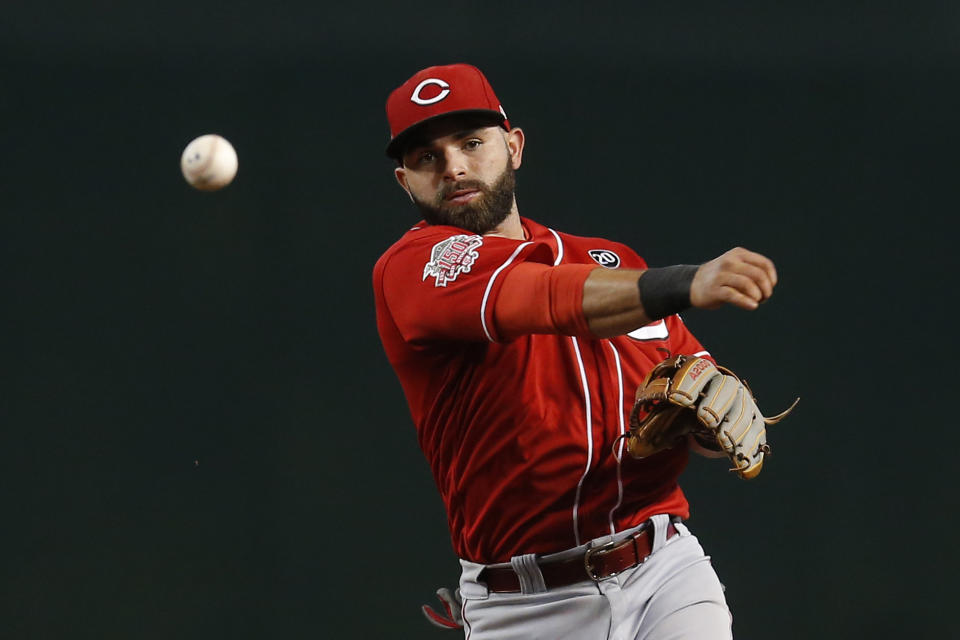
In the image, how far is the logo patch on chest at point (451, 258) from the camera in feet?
6.48

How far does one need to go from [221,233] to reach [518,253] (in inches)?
87.1

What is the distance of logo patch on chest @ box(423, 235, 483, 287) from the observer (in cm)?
198

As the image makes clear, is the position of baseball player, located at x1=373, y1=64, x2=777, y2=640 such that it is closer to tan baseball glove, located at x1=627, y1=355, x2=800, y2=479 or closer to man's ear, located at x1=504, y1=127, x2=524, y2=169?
tan baseball glove, located at x1=627, y1=355, x2=800, y2=479

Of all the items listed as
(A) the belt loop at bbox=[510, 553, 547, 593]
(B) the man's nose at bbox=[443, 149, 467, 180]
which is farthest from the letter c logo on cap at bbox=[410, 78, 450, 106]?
(A) the belt loop at bbox=[510, 553, 547, 593]

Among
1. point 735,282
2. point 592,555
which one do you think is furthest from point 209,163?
point 735,282

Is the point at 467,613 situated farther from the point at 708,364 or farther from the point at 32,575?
the point at 32,575

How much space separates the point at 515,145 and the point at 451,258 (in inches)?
31.9

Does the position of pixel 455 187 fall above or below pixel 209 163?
below

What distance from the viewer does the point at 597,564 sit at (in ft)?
7.53

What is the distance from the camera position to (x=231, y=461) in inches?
152

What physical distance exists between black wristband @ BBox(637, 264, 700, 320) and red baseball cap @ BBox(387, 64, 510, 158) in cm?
87

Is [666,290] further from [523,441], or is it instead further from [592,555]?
[592,555]

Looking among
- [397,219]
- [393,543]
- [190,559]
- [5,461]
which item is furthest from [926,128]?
[5,461]

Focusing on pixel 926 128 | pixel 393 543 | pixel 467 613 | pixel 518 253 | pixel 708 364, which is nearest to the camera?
pixel 518 253
